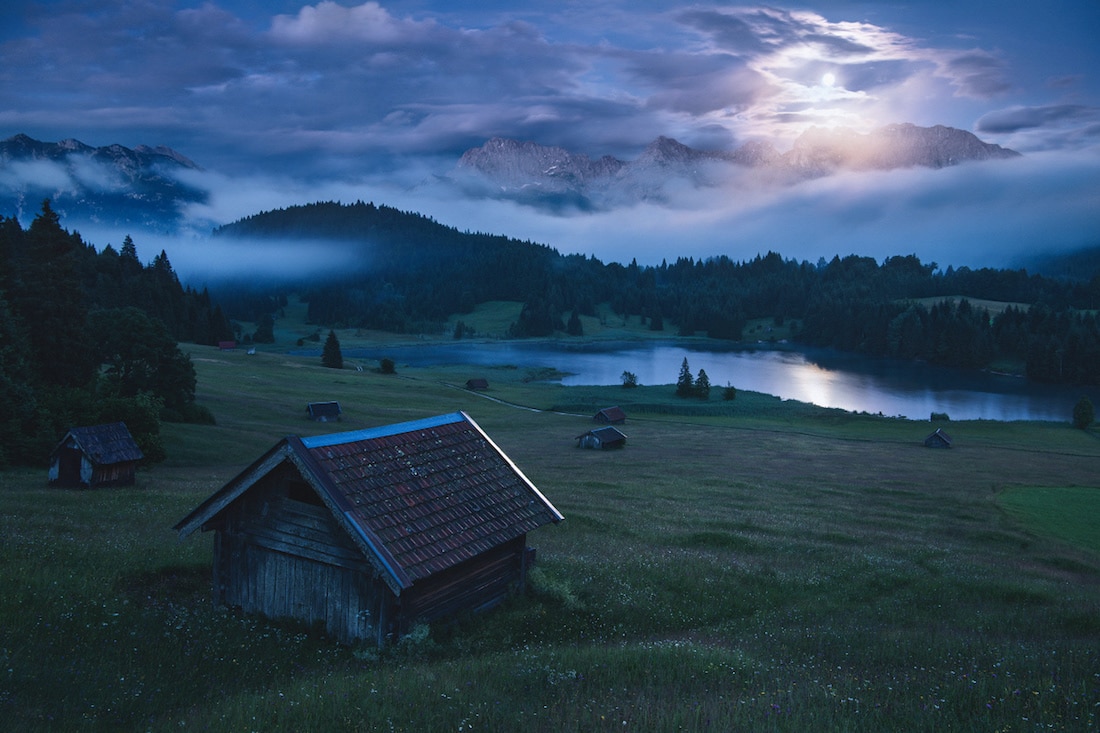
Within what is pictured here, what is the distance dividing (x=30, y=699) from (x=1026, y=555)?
111 ft

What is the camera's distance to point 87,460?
3362 centimetres

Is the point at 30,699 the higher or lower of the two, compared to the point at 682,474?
higher

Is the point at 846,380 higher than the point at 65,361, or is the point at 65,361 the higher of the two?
the point at 65,361

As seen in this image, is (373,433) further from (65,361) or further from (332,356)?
(332,356)

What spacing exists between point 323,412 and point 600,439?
2871 centimetres

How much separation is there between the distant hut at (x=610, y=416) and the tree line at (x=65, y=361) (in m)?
42.9

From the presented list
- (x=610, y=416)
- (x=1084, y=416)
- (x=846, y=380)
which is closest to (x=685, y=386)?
(x=610, y=416)

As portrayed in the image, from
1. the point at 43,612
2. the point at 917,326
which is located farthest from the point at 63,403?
the point at 917,326

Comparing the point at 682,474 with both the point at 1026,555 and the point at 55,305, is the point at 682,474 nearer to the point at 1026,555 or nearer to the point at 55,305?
the point at 1026,555

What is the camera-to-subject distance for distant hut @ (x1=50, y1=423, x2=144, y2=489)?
33562mm

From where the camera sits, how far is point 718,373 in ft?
508

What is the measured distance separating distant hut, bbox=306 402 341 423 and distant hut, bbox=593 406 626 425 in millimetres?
30639

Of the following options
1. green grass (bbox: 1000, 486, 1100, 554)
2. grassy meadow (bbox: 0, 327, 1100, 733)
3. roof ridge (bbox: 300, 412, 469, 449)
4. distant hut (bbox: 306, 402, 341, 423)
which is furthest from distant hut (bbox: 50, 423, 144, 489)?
green grass (bbox: 1000, 486, 1100, 554)

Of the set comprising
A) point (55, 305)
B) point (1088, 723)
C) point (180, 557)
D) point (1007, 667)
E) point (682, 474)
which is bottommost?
point (682, 474)
